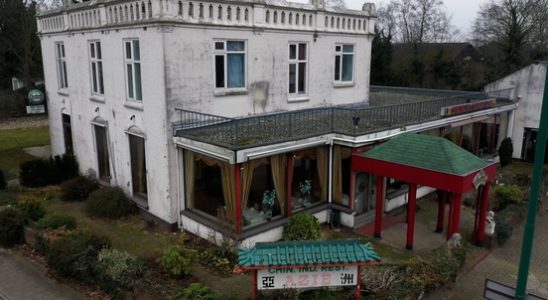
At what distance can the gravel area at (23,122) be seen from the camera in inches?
1181

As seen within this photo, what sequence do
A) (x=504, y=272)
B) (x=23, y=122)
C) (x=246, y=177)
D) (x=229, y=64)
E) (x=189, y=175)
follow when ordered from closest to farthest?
(x=504, y=272)
(x=246, y=177)
(x=189, y=175)
(x=229, y=64)
(x=23, y=122)

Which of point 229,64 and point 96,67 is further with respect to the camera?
point 96,67

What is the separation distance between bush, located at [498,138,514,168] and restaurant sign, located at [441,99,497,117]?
248cm

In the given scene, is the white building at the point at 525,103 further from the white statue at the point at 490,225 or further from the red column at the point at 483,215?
the red column at the point at 483,215

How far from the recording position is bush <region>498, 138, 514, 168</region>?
66.5ft

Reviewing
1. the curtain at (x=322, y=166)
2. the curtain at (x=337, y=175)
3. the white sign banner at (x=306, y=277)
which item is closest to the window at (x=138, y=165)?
the curtain at (x=322, y=166)

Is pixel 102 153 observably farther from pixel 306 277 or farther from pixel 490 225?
pixel 490 225

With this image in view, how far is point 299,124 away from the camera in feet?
43.7

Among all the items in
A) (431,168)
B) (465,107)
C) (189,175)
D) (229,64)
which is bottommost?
(189,175)

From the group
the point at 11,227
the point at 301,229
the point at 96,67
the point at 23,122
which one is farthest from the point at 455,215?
the point at 23,122

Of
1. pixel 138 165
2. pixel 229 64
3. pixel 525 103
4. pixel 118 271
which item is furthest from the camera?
pixel 525 103

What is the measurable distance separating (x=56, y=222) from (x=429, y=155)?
10.0 metres

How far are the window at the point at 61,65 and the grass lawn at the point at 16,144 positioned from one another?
4572 millimetres

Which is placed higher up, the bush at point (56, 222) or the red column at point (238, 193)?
the red column at point (238, 193)
